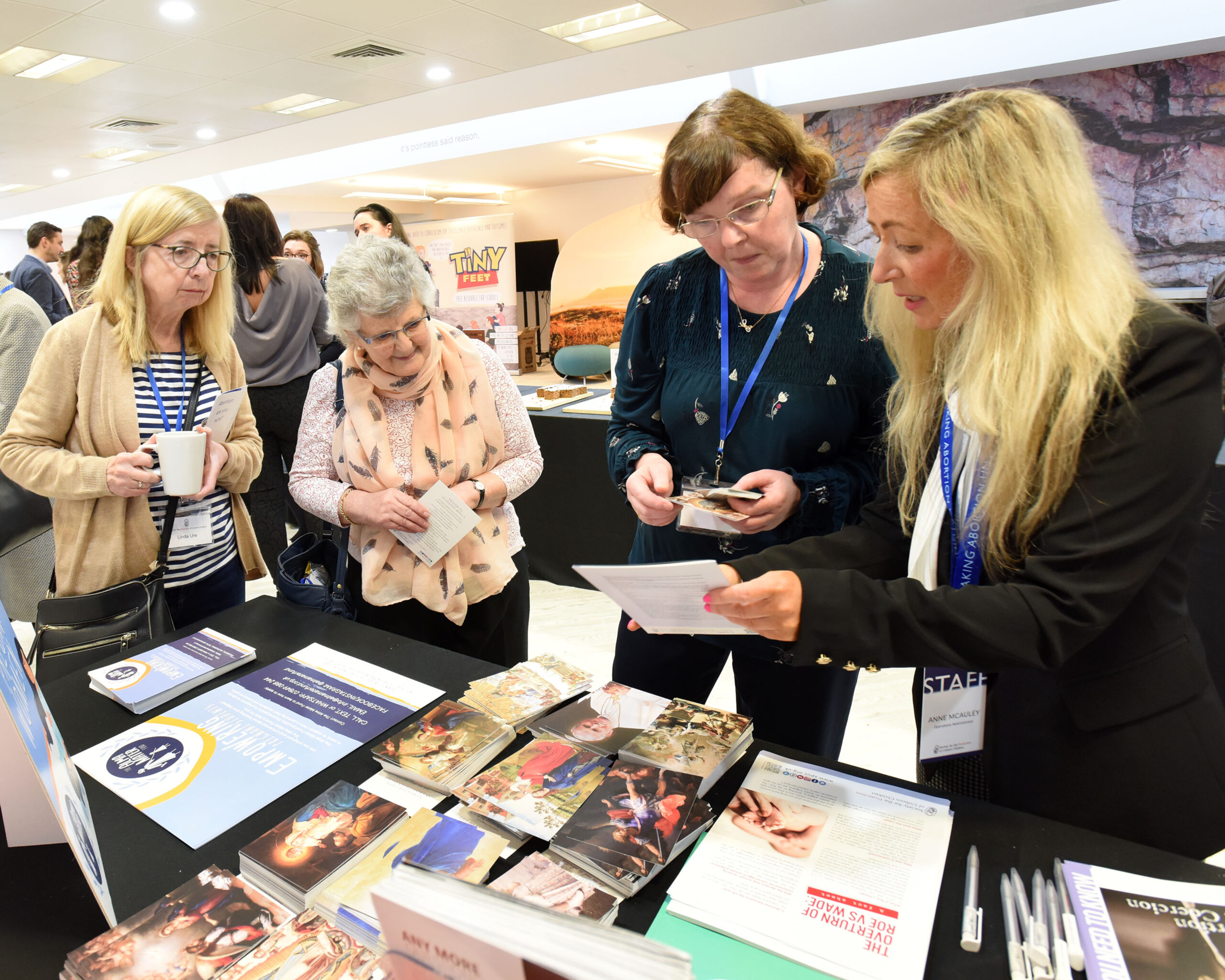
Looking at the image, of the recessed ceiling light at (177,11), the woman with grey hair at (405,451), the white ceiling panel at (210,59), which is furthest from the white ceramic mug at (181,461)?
Answer: the white ceiling panel at (210,59)

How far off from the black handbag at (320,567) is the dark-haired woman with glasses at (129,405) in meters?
0.27

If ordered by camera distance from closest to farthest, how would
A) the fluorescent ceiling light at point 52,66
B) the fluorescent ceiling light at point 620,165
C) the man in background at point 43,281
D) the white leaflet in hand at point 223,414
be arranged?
1. the white leaflet in hand at point 223,414
2. the man in background at point 43,281
3. the fluorescent ceiling light at point 52,66
4. the fluorescent ceiling light at point 620,165

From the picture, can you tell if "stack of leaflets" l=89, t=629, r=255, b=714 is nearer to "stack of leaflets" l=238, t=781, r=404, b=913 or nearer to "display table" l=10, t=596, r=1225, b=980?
"display table" l=10, t=596, r=1225, b=980

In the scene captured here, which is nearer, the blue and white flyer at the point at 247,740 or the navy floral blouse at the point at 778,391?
the blue and white flyer at the point at 247,740

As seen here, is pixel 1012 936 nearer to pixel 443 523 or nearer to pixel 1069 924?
pixel 1069 924

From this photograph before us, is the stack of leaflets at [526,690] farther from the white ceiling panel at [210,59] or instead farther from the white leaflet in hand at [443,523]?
the white ceiling panel at [210,59]

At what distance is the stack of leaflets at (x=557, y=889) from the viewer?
829mm

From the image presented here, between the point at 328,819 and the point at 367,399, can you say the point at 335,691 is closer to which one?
the point at 328,819

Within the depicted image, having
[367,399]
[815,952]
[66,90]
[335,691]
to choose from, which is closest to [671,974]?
[815,952]

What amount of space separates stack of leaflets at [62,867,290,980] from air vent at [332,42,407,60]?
764 cm

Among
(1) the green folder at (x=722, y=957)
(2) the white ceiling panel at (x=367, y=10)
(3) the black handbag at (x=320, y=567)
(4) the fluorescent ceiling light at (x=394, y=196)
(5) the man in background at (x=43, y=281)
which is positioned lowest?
(1) the green folder at (x=722, y=957)

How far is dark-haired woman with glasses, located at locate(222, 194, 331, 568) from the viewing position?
345 cm

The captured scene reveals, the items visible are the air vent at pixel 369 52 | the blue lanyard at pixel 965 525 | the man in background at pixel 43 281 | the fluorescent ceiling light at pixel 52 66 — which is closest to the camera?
the blue lanyard at pixel 965 525

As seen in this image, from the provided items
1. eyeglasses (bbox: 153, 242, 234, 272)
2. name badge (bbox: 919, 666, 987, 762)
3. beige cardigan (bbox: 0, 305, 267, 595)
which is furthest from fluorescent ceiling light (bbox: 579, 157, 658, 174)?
name badge (bbox: 919, 666, 987, 762)
